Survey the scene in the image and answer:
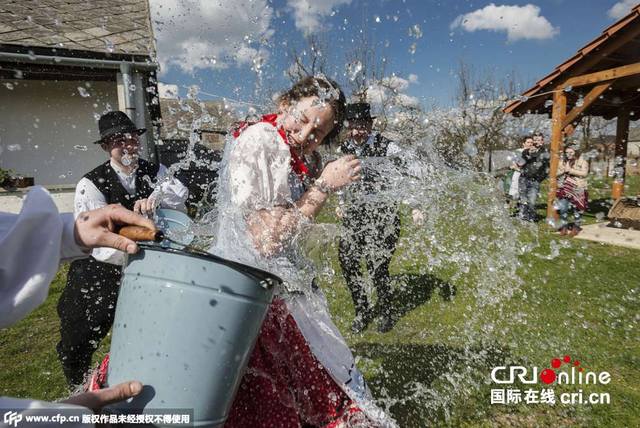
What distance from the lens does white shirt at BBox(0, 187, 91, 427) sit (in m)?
1.01

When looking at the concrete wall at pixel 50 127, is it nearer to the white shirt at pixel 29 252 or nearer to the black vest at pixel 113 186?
the black vest at pixel 113 186

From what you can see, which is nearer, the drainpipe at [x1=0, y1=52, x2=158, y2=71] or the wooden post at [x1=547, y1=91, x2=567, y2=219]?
the drainpipe at [x1=0, y1=52, x2=158, y2=71]

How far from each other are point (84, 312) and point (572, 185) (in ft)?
29.9

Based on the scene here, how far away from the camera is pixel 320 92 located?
1.80 meters

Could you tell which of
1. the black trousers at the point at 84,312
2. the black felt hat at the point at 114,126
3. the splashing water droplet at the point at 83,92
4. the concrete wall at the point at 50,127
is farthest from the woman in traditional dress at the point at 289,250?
the splashing water droplet at the point at 83,92

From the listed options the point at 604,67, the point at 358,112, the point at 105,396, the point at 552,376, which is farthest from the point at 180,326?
the point at 604,67

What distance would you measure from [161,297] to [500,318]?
3793 mm

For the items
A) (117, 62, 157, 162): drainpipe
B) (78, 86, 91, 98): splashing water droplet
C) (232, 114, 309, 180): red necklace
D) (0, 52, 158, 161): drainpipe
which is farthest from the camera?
(78, 86, 91, 98): splashing water droplet

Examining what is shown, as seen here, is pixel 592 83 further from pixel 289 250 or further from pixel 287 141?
pixel 289 250

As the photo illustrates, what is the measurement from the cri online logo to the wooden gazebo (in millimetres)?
6592

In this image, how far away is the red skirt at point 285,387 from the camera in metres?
1.62

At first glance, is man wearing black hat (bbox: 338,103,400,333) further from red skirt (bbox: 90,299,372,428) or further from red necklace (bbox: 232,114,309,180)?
red skirt (bbox: 90,299,372,428)

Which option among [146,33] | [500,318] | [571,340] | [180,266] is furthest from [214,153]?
[180,266]

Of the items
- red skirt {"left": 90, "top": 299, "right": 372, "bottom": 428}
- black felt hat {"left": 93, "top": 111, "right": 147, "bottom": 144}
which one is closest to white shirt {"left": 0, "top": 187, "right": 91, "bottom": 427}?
red skirt {"left": 90, "top": 299, "right": 372, "bottom": 428}
